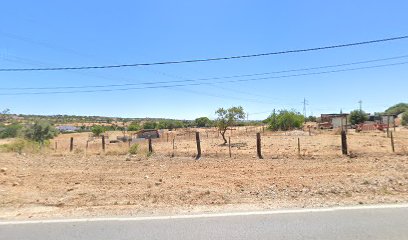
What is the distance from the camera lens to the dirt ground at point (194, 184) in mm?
8562

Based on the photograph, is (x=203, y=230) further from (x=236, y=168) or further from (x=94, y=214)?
(x=236, y=168)

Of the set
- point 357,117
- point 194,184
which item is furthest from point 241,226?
point 357,117

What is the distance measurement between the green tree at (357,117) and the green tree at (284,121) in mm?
18334

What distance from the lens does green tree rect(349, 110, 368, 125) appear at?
8219 centimetres

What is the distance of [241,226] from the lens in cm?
667

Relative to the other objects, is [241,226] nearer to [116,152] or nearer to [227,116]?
[116,152]

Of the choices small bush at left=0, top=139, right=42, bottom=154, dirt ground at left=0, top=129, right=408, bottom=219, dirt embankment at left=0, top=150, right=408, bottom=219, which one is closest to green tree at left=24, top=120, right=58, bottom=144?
small bush at left=0, top=139, right=42, bottom=154

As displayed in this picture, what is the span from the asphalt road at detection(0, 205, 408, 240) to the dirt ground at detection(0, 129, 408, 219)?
2.27ft

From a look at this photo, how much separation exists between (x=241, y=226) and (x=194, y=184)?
5.20 m

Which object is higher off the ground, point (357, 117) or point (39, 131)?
point (357, 117)

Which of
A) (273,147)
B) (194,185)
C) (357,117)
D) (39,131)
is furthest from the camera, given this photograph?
Answer: (357,117)

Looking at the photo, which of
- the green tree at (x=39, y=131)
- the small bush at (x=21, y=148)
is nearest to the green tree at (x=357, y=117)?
Answer: the green tree at (x=39, y=131)

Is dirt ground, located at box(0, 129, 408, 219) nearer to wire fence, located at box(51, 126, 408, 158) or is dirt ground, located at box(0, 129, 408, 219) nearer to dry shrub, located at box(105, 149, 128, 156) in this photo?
wire fence, located at box(51, 126, 408, 158)

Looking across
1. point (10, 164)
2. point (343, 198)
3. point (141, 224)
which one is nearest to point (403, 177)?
point (343, 198)
